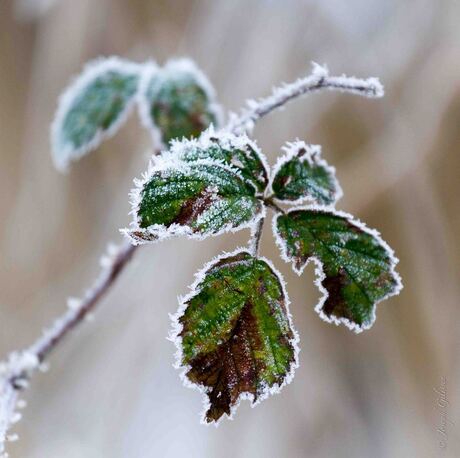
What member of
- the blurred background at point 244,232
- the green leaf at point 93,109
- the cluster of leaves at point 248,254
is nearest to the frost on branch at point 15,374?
the green leaf at point 93,109

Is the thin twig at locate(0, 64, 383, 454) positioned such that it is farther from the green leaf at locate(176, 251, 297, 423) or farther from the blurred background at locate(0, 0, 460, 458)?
the blurred background at locate(0, 0, 460, 458)

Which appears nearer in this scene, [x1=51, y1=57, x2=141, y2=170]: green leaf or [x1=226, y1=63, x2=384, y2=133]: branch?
[x1=226, y1=63, x2=384, y2=133]: branch

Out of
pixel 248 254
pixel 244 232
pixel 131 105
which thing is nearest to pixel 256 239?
pixel 248 254

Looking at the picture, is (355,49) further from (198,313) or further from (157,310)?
(198,313)

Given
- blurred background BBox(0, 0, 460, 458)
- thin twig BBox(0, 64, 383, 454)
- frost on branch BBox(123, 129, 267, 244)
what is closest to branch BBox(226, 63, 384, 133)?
thin twig BBox(0, 64, 383, 454)

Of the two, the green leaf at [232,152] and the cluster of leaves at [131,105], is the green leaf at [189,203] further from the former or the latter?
the cluster of leaves at [131,105]

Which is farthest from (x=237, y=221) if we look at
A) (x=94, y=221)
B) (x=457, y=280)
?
(x=94, y=221)
